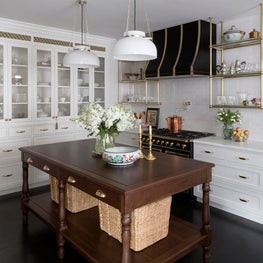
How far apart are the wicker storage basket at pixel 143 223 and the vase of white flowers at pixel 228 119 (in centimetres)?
184

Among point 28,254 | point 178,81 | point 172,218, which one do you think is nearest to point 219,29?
point 178,81

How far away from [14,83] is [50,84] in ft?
1.84

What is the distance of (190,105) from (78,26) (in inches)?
84.4

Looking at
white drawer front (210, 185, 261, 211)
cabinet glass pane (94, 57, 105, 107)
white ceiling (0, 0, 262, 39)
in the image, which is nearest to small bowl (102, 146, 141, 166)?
white drawer front (210, 185, 261, 211)

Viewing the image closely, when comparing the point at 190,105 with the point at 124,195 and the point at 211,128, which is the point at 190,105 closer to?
the point at 211,128

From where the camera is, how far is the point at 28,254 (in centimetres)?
260

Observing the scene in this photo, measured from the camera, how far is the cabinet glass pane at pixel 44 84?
4.42 m

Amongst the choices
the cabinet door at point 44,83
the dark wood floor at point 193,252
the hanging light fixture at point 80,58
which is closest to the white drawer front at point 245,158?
the dark wood floor at point 193,252

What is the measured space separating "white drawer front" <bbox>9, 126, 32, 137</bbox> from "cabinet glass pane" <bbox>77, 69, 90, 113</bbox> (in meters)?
0.98

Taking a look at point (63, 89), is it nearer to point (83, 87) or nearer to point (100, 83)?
point (83, 87)

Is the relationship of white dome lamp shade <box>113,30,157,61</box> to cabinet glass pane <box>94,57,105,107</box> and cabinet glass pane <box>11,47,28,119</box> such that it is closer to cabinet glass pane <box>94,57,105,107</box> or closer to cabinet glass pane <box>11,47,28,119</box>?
cabinet glass pane <box>11,47,28,119</box>

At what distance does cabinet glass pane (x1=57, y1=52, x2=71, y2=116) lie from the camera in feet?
15.2

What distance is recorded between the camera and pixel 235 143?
3.53m

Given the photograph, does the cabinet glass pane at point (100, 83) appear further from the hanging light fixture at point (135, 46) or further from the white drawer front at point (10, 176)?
the hanging light fixture at point (135, 46)
